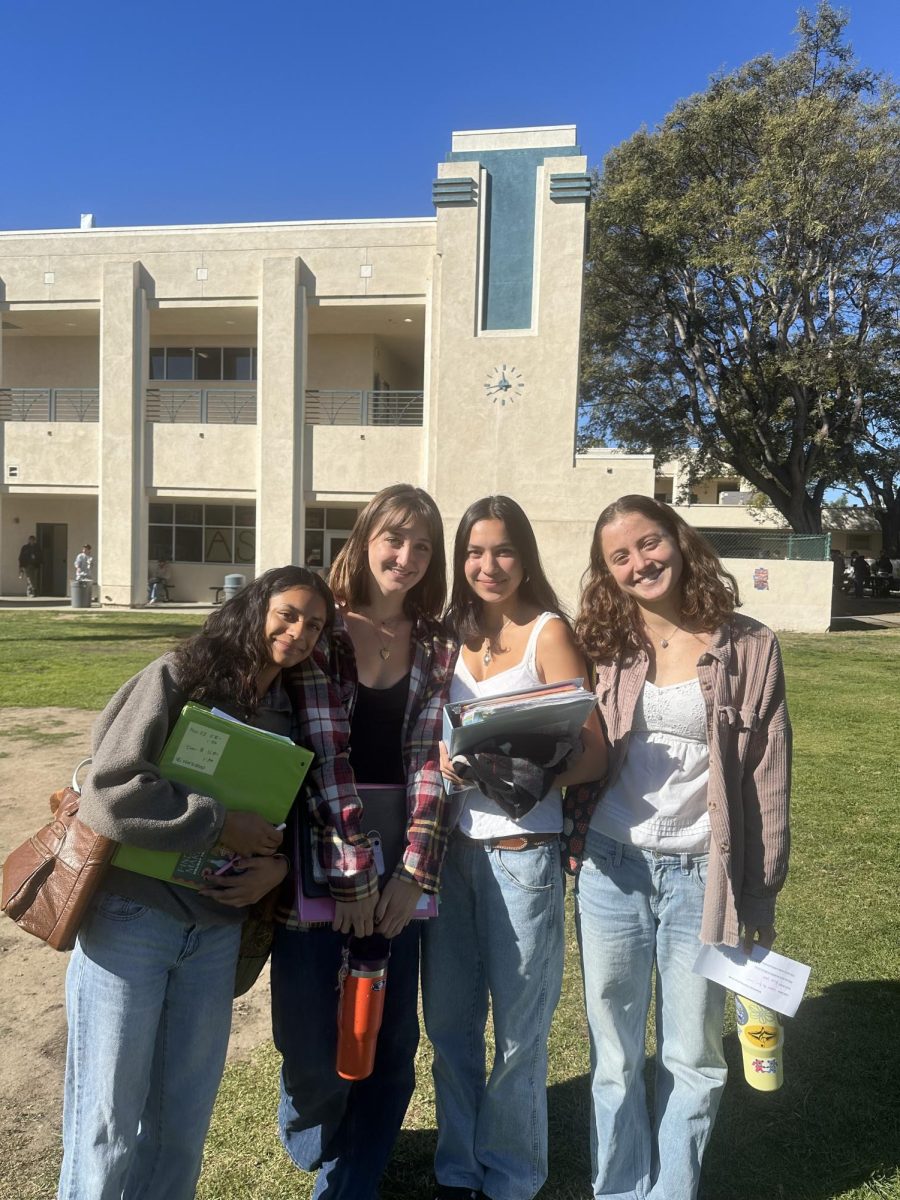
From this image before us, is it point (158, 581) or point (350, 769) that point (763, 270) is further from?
point (350, 769)

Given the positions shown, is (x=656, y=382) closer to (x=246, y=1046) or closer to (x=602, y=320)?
(x=602, y=320)

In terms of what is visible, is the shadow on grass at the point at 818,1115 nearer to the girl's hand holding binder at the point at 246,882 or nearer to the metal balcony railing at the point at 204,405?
the girl's hand holding binder at the point at 246,882

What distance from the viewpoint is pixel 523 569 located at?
2.48 meters

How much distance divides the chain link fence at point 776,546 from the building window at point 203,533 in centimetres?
1339

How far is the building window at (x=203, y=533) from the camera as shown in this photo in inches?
985

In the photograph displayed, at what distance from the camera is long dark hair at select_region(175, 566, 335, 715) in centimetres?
195

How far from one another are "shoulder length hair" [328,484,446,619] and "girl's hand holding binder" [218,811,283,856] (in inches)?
29.8

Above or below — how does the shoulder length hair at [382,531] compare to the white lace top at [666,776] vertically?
above

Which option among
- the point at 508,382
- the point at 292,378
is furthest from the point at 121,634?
the point at 508,382

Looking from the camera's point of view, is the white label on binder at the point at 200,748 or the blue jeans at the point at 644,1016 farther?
the blue jeans at the point at 644,1016

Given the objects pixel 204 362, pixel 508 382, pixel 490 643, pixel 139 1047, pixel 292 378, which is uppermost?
pixel 204 362

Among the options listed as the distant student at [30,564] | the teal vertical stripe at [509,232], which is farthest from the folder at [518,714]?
the distant student at [30,564]

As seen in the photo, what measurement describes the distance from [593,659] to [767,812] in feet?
2.04

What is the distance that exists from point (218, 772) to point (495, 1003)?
104 cm
